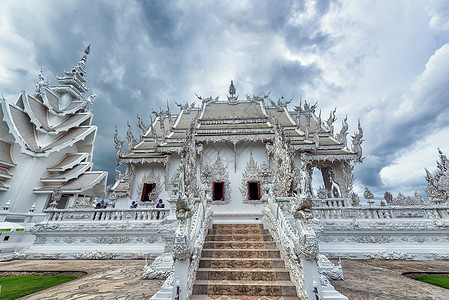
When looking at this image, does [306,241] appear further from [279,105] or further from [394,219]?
[279,105]

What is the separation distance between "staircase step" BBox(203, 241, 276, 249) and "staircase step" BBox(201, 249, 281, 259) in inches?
11.6

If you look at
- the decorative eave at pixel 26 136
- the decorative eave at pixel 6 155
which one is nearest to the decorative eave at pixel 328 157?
the decorative eave at pixel 26 136

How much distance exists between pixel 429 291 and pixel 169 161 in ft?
33.5

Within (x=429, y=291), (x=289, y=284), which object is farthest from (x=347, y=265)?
(x=289, y=284)

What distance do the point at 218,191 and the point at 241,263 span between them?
6.00m

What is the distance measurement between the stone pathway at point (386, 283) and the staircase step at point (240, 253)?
127 centimetres

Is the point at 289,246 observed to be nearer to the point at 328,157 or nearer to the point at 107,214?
the point at 107,214

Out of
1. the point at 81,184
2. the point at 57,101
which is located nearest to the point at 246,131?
the point at 81,184

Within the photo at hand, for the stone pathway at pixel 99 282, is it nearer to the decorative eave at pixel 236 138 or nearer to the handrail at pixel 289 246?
the handrail at pixel 289 246

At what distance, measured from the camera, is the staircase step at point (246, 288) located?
3.10 metres

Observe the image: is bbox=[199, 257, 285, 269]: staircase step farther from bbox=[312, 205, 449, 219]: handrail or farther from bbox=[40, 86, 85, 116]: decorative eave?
bbox=[40, 86, 85, 116]: decorative eave

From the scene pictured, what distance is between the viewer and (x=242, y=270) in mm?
3539

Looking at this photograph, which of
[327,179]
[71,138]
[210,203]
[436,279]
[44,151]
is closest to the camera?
[436,279]

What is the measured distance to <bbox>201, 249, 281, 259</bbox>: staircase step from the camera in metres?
4.13
